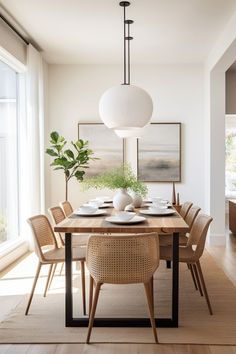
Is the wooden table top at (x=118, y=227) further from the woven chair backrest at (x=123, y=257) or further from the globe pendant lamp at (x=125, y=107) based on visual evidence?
the globe pendant lamp at (x=125, y=107)

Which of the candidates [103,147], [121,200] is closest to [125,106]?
[121,200]

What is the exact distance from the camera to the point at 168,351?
2549 millimetres

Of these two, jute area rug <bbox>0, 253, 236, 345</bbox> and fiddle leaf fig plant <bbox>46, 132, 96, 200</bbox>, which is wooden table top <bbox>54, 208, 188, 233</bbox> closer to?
jute area rug <bbox>0, 253, 236, 345</bbox>

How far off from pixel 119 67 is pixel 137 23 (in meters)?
1.89

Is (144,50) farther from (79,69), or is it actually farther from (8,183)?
(8,183)

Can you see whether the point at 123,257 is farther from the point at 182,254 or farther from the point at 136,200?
the point at 136,200

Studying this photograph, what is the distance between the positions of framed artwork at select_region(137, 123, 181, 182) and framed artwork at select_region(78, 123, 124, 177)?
35 cm

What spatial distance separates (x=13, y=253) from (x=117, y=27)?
311 centimetres

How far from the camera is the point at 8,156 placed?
204 inches

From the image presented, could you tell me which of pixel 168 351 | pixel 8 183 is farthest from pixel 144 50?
pixel 168 351

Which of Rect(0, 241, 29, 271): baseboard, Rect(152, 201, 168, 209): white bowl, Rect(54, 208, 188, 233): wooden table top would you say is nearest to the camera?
Rect(54, 208, 188, 233): wooden table top

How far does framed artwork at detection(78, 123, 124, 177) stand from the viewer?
21.3ft

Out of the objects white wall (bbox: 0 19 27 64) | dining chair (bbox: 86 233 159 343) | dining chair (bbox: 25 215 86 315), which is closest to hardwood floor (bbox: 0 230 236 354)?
dining chair (bbox: 86 233 159 343)

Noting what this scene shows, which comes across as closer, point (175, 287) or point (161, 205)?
point (175, 287)
